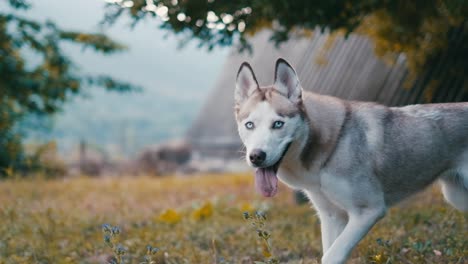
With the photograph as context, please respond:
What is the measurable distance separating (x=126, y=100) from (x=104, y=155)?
56.3 metres

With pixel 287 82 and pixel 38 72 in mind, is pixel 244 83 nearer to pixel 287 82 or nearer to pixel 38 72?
pixel 287 82

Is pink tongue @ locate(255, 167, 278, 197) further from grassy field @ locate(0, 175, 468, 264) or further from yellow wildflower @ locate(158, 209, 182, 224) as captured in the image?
yellow wildflower @ locate(158, 209, 182, 224)

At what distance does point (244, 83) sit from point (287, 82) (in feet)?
1.14

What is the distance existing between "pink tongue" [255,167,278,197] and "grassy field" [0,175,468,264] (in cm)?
46

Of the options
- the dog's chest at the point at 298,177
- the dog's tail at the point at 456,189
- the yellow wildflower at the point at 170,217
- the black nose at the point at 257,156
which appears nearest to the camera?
the black nose at the point at 257,156

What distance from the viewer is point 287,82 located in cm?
416

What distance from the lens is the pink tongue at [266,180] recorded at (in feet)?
12.9

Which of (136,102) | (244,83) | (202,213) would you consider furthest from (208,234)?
(136,102)

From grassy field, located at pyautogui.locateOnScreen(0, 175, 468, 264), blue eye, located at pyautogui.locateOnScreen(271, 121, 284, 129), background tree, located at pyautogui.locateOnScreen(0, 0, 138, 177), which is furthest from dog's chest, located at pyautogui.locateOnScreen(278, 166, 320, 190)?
background tree, located at pyautogui.locateOnScreen(0, 0, 138, 177)

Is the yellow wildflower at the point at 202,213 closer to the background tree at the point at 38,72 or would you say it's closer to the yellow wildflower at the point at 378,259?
the background tree at the point at 38,72

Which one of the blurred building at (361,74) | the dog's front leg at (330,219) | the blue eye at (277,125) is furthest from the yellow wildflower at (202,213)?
the blue eye at (277,125)

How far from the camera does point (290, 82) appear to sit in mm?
4148

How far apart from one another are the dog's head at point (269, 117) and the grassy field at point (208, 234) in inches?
24.4

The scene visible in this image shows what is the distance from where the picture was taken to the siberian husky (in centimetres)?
394
